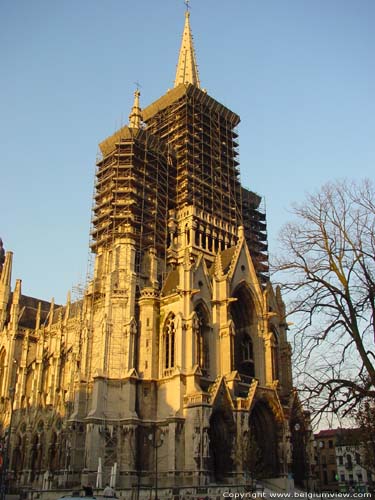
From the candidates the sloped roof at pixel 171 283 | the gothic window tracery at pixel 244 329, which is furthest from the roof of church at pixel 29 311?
the gothic window tracery at pixel 244 329

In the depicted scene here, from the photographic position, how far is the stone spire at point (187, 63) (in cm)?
6588

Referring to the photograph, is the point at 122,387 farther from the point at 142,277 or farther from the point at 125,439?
the point at 142,277

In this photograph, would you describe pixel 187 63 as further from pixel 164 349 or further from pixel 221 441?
pixel 221 441

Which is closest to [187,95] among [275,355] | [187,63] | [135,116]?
[135,116]

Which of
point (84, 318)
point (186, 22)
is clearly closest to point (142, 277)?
point (84, 318)

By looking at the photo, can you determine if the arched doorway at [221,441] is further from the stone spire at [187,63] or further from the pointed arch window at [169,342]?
the stone spire at [187,63]

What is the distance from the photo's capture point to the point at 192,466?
35062 millimetres

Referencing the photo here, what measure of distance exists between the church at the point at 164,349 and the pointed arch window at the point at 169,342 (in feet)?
0.31

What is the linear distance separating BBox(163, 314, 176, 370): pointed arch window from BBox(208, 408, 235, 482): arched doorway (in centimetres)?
504

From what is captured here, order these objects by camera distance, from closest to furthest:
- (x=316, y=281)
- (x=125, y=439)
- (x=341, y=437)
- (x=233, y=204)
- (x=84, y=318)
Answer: (x=316, y=281) < (x=341, y=437) < (x=125, y=439) < (x=84, y=318) < (x=233, y=204)

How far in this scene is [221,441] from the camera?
124ft

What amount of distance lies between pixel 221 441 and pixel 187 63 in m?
46.5

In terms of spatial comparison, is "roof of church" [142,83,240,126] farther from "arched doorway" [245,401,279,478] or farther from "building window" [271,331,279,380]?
"arched doorway" [245,401,279,478]

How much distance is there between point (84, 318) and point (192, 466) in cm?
1556
